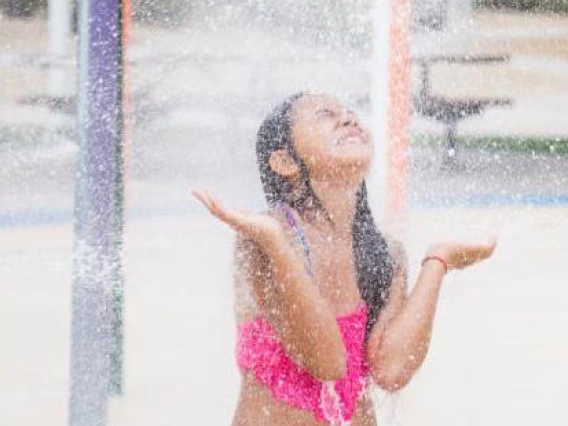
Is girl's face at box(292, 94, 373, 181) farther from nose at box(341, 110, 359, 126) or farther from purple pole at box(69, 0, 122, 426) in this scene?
purple pole at box(69, 0, 122, 426)

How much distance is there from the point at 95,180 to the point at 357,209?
674 mm

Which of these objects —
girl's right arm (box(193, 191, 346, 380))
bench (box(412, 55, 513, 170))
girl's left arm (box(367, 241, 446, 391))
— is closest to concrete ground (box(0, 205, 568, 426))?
girl's left arm (box(367, 241, 446, 391))

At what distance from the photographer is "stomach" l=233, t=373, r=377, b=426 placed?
1.66 m

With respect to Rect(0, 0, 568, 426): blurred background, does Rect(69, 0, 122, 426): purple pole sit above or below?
above

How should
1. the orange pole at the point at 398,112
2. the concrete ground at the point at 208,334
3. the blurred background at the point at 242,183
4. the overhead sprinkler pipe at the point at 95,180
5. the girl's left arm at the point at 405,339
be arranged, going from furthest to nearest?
the orange pole at the point at 398,112 < the blurred background at the point at 242,183 < the concrete ground at the point at 208,334 < the overhead sprinkler pipe at the point at 95,180 < the girl's left arm at the point at 405,339

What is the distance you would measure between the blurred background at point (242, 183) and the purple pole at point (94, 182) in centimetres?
26

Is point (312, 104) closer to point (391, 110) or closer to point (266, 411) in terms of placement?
point (266, 411)

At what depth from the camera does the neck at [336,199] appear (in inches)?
67.4

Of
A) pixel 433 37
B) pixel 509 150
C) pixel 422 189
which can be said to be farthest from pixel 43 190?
pixel 433 37

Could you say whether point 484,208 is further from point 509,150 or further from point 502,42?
point 502,42

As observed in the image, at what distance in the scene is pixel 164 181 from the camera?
6.10 metres

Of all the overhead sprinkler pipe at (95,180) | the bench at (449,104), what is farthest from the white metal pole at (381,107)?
the bench at (449,104)

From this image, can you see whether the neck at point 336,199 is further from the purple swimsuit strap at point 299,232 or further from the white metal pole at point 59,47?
the white metal pole at point 59,47

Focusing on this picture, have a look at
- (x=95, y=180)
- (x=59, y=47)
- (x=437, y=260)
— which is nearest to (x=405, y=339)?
(x=437, y=260)
